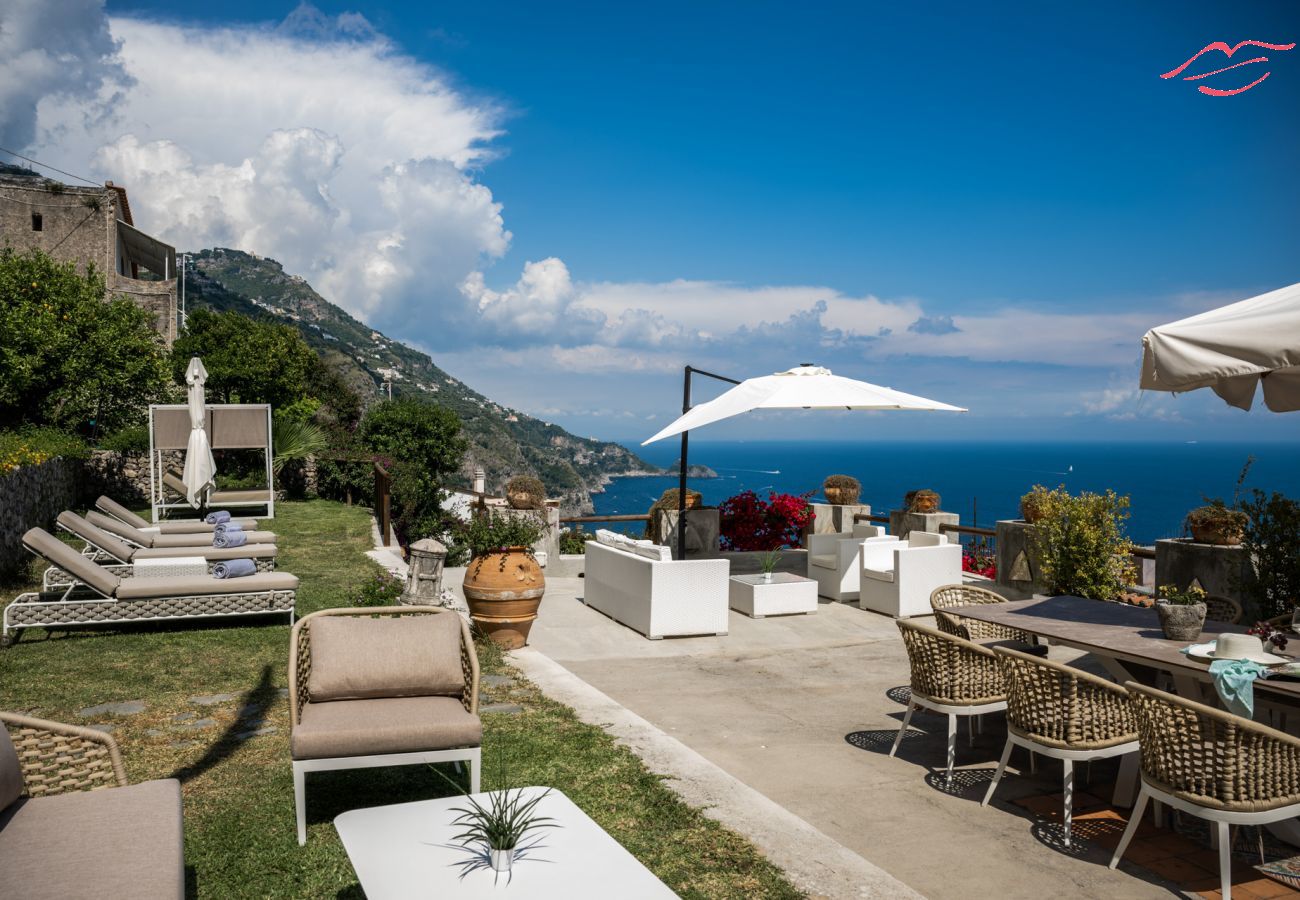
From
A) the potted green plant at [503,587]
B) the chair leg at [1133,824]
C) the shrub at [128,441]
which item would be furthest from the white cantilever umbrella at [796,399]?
the shrub at [128,441]

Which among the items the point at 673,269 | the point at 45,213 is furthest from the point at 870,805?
the point at 45,213

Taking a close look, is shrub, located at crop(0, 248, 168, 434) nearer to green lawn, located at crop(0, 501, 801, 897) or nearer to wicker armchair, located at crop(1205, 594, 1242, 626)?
green lawn, located at crop(0, 501, 801, 897)

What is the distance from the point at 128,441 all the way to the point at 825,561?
1527 centimetres

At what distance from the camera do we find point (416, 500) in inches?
814

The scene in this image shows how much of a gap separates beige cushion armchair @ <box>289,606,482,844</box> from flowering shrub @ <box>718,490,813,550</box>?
26.4ft

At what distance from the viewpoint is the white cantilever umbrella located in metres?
8.83

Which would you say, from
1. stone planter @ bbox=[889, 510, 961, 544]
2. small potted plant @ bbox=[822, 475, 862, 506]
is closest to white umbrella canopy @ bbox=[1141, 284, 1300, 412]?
stone planter @ bbox=[889, 510, 961, 544]

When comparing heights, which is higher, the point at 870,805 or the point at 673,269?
the point at 673,269

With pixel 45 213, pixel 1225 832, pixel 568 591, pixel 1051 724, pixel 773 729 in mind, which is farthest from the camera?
pixel 45 213

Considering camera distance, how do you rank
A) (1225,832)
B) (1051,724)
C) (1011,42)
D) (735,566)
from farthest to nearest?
1. (1011,42)
2. (735,566)
3. (1051,724)
4. (1225,832)

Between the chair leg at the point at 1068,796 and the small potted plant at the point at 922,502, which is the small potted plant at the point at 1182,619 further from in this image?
the small potted plant at the point at 922,502

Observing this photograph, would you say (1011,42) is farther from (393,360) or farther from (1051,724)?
(393,360)

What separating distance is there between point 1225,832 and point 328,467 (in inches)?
742

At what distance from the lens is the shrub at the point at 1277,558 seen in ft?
19.5
